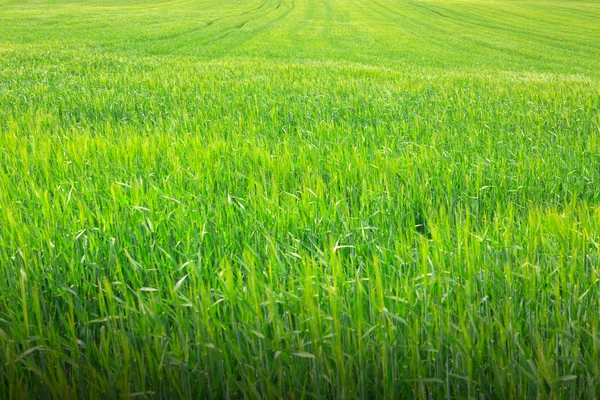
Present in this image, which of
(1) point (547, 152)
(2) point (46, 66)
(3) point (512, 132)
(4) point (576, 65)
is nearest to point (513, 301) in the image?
(1) point (547, 152)

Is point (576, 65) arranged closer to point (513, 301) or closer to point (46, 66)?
point (46, 66)

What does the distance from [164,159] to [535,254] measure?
2.74 metres

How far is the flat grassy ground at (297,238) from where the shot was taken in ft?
5.09

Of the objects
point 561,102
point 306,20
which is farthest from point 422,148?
point 306,20

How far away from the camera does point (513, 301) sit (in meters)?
1.91

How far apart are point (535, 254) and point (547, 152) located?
266cm

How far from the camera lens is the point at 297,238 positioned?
8.61 feet

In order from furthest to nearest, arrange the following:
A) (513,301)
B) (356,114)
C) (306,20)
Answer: (306,20) → (356,114) → (513,301)

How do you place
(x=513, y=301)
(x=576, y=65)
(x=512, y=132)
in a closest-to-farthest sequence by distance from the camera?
(x=513, y=301), (x=512, y=132), (x=576, y=65)

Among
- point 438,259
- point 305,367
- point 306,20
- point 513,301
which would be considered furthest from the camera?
point 306,20

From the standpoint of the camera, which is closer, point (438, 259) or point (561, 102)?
point (438, 259)

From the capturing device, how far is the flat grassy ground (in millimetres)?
1552

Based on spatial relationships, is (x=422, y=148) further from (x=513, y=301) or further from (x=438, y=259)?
(x=513, y=301)

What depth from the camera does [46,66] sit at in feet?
36.0
